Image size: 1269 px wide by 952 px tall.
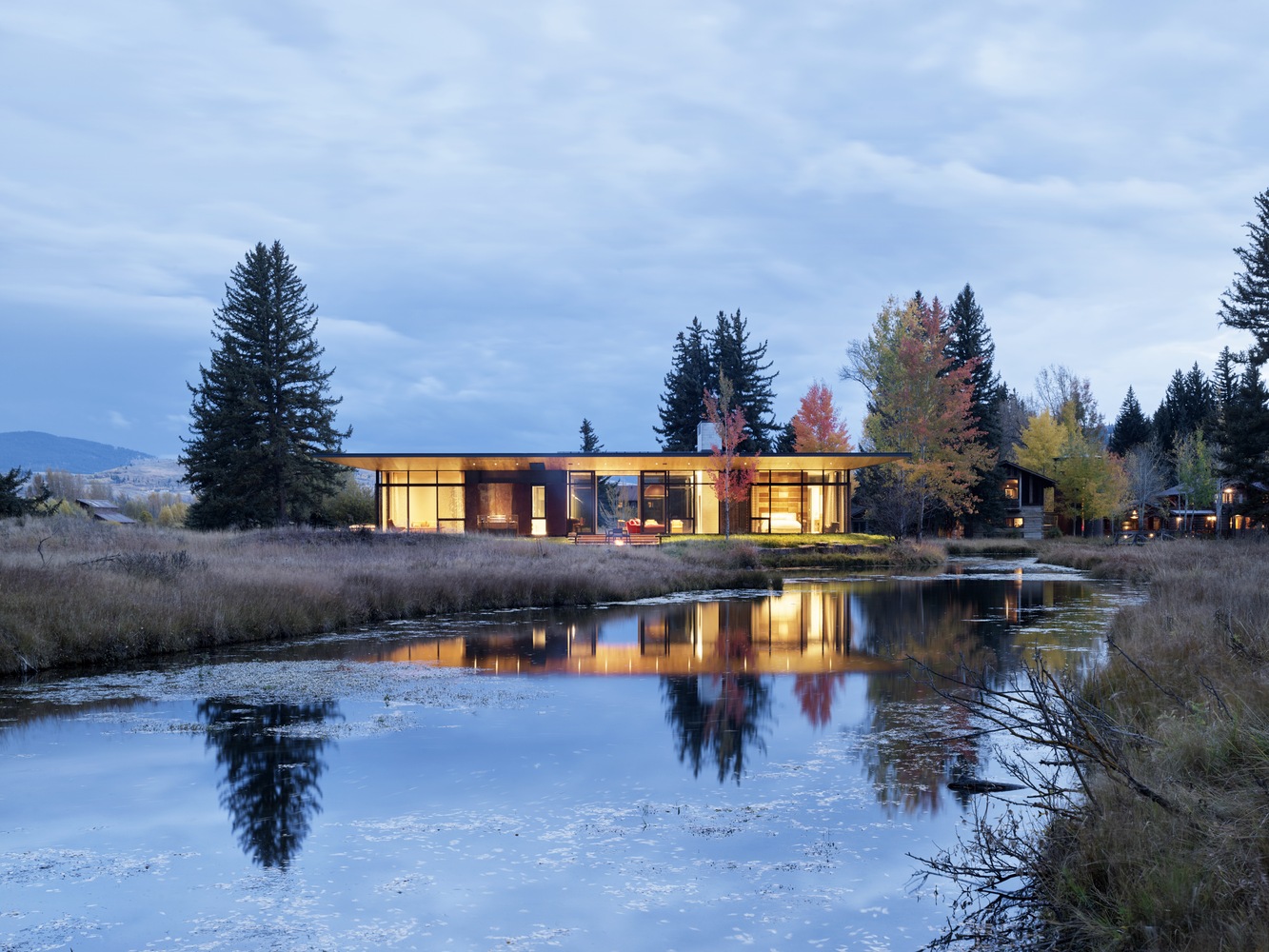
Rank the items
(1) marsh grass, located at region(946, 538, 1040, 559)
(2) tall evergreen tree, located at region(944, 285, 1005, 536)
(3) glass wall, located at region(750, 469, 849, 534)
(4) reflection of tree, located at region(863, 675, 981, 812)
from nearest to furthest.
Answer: (4) reflection of tree, located at region(863, 675, 981, 812), (3) glass wall, located at region(750, 469, 849, 534), (1) marsh grass, located at region(946, 538, 1040, 559), (2) tall evergreen tree, located at region(944, 285, 1005, 536)

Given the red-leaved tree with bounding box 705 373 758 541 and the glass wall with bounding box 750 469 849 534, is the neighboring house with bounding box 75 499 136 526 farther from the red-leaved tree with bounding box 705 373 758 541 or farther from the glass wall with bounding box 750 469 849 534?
the glass wall with bounding box 750 469 849 534

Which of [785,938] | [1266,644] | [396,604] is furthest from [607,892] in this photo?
[396,604]

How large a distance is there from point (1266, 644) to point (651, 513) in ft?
124

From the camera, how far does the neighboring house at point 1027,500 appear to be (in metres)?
62.4

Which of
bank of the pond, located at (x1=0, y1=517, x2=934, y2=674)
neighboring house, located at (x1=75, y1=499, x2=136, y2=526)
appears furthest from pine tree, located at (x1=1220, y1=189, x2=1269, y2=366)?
neighboring house, located at (x1=75, y1=499, x2=136, y2=526)

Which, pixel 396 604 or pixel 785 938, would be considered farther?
pixel 396 604

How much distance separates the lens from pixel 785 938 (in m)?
5.73

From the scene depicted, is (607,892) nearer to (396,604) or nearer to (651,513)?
(396,604)

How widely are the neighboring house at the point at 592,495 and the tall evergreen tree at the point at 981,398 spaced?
15.5 metres

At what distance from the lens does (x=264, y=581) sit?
748 inches

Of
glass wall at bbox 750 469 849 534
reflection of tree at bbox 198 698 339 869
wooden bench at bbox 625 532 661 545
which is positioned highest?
glass wall at bbox 750 469 849 534

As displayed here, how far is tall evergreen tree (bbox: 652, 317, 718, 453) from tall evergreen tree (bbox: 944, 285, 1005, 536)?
533 inches

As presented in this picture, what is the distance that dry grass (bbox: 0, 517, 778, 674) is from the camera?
14.8 meters

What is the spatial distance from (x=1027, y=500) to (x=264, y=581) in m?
52.4
